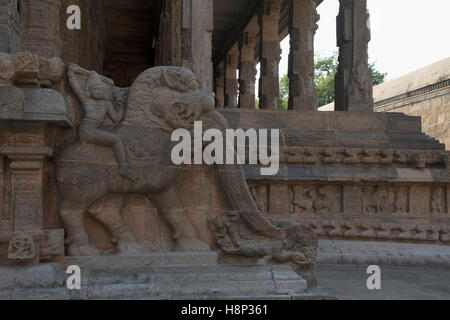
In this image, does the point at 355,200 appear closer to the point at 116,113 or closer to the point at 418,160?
the point at 418,160

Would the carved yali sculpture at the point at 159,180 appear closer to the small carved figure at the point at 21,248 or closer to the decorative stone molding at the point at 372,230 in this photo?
the small carved figure at the point at 21,248

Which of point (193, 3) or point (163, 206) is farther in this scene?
point (193, 3)

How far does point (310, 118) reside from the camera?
6.76m

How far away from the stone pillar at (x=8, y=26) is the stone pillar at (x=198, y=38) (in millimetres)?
2675

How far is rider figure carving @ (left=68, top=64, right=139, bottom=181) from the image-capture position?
350 centimetres

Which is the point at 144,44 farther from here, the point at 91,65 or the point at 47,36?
the point at 47,36

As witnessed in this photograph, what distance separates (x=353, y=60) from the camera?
814 centimetres

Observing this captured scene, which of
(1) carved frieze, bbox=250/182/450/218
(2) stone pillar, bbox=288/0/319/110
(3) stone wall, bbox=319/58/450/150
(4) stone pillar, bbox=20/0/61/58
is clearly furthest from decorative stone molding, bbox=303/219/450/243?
(3) stone wall, bbox=319/58/450/150

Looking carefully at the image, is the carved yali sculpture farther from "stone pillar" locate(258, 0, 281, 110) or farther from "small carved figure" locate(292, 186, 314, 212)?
"stone pillar" locate(258, 0, 281, 110)

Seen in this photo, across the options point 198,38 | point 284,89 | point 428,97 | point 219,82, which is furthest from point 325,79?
point 198,38

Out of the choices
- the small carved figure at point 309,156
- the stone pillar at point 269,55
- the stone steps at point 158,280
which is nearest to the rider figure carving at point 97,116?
the stone steps at point 158,280

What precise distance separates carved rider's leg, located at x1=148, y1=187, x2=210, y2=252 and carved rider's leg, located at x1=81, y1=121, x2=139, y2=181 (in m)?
0.29

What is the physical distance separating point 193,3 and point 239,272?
5.17m
